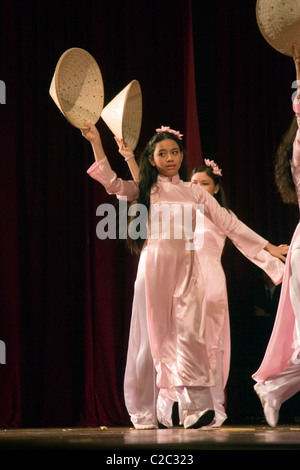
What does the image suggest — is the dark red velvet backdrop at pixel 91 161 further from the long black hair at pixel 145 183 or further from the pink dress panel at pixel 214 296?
the long black hair at pixel 145 183

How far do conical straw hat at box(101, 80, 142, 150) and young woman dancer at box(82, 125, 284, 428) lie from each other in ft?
0.47

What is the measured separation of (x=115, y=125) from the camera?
511 centimetres

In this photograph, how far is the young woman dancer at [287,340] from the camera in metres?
4.71

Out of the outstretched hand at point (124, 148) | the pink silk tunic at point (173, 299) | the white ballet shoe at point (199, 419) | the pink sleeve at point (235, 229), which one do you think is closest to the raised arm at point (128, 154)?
the outstretched hand at point (124, 148)

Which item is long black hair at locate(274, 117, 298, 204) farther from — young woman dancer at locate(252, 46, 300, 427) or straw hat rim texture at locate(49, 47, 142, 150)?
straw hat rim texture at locate(49, 47, 142, 150)

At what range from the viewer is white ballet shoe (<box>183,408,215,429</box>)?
4609 mm

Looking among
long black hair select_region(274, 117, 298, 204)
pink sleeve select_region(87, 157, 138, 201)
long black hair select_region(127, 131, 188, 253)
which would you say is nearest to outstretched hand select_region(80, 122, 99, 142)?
pink sleeve select_region(87, 157, 138, 201)

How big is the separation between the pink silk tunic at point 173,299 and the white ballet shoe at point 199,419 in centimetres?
14

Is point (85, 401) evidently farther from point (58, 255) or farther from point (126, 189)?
point (126, 189)

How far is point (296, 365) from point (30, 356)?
2.30 m

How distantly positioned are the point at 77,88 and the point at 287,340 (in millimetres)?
1755

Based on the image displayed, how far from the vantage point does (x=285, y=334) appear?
4.78 metres

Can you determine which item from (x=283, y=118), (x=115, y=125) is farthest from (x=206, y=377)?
(x=283, y=118)
